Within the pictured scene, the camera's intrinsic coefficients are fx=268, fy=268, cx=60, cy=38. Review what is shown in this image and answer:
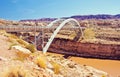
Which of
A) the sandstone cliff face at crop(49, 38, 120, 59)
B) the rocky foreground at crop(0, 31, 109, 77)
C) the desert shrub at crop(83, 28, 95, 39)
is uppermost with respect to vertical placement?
the rocky foreground at crop(0, 31, 109, 77)

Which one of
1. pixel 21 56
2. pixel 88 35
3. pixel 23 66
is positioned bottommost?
pixel 88 35

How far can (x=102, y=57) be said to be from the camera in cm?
5519

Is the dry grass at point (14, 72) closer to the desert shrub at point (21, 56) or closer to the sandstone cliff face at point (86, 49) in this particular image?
the desert shrub at point (21, 56)

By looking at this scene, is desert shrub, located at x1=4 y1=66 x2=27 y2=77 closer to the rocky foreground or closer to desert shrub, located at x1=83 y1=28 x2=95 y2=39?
the rocky foreground

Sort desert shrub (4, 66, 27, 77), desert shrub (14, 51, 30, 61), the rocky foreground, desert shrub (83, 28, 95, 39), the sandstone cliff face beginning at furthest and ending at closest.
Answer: desert shrub (83, 28, 95, 39) → the sandstone cliff face → desert shrub (14, 51, 30, 61) → the rocky foreground → desert shrub (4, 66, 27, 77)

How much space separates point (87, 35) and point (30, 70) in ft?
186

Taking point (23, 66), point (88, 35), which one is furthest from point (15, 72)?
point (88, 35)

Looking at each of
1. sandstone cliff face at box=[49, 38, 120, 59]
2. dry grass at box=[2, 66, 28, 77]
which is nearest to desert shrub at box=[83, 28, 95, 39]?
sandstone cliff face at box=[49, 38, 120, 59]

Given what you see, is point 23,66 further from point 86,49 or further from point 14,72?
point 86,49

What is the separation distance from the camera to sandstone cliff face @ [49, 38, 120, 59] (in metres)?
55.2

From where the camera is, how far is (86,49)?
191 ft

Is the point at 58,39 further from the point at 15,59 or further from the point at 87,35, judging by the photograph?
the point at 15,59

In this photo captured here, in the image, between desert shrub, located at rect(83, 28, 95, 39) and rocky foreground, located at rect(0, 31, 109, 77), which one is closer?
rocky foreground, located at rect(0, 31, 109, 77)

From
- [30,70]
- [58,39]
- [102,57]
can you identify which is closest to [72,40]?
[58,39]
